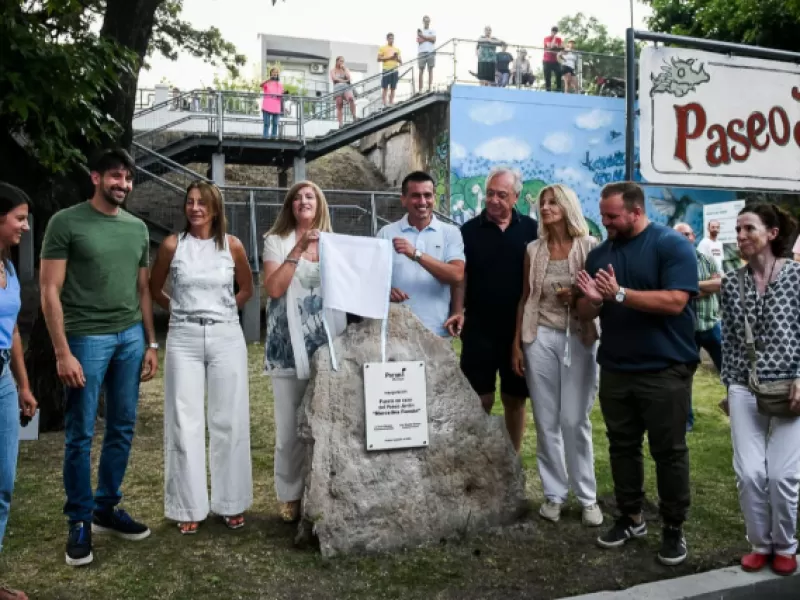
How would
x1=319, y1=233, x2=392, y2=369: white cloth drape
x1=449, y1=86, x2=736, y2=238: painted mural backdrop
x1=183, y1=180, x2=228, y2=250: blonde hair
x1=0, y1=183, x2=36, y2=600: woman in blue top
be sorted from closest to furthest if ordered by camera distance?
x1=0, y1=183, x2=36, y2=600: woman in blue top, x1=319, y1=233, x2=392, y2=369: white cloth drape, x1=183, y1=180, x2=228, y2=250: blonde hair, x1=449, y1=86, x2=736, y2=238: painted mural backdrop

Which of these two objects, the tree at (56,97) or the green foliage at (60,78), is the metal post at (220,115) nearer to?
the tree at (56,97)

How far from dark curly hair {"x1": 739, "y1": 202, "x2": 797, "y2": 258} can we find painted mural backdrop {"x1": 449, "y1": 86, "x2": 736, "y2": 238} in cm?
1578

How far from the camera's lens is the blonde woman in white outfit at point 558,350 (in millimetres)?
4734

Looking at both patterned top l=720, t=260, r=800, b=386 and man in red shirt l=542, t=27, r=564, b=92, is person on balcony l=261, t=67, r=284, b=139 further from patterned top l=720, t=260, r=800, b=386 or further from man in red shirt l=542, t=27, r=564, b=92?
patterned top l=720, t=260, r=800, b=386

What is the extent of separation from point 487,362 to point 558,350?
0.49 metres

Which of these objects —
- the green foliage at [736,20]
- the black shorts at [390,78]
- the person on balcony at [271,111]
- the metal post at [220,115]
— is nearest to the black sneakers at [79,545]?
the metal post at [220,115]

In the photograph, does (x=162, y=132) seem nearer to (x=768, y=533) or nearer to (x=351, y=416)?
(x=351, y=416)

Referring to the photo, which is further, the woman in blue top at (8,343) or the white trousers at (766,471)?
the white trousers at (766,471)

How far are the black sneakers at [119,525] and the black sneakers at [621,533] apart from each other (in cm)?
268

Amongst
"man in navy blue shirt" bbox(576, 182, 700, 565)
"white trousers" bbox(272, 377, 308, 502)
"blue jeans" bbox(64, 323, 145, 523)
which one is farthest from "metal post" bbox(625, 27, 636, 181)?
"blue jeans" bbox(64, 323, 145, 523)

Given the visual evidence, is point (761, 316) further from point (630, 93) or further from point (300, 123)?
point (300, 123)

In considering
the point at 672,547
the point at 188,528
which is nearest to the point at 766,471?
the point at 672,547

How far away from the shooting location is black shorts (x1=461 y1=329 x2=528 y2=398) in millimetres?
4984

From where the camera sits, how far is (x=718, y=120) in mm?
4320
